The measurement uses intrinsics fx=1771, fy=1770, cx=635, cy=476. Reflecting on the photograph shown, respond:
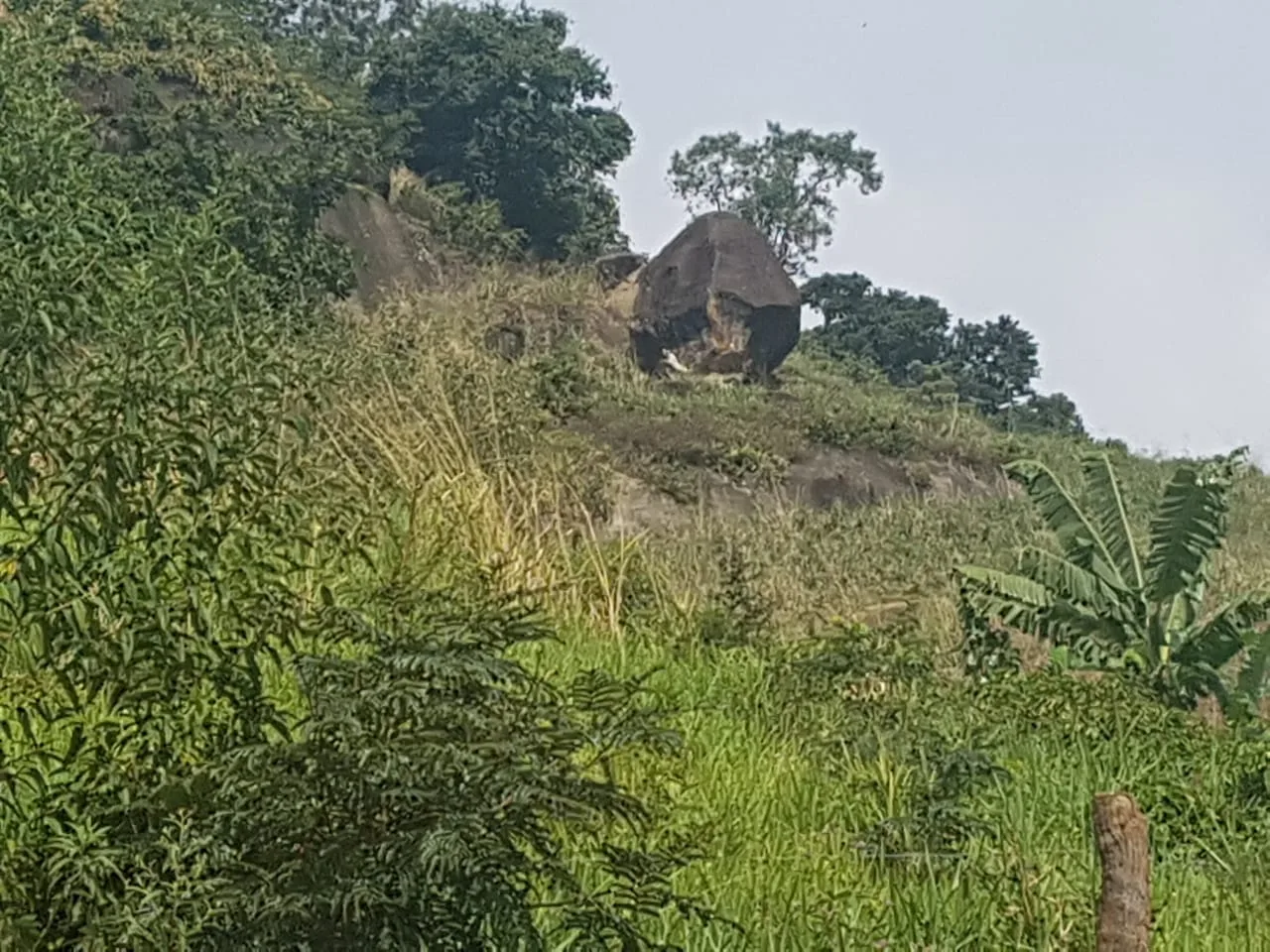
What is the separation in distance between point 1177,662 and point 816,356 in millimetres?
27981

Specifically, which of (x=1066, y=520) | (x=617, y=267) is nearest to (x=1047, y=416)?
(x=617, y=267)

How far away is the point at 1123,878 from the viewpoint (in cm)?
292

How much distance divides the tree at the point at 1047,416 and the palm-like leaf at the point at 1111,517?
27.5m

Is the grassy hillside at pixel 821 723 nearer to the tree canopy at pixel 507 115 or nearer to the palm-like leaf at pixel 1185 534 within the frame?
the palm-like leaf at pixel 1185 534

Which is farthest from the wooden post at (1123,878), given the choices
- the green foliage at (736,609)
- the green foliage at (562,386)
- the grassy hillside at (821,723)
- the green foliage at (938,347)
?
the green foliage at (938,347)

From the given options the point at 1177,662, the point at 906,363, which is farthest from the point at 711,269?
the point at 1177,662

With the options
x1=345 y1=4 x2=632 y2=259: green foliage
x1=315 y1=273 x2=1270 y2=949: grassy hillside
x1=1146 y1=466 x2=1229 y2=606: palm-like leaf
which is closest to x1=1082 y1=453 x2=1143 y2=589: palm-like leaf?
x1=1146 y1=466 x2=1229 y2=606: palm-like leaf

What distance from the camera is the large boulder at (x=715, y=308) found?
29391mm

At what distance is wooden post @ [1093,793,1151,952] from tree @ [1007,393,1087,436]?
35328 mm

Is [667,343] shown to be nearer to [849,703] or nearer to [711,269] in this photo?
[711,269]

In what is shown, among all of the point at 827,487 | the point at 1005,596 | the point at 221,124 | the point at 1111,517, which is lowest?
the point at 1005,596

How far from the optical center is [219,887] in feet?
10.2

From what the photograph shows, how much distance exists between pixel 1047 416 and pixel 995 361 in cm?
181

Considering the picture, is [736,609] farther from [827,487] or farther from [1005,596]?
[827,487]
